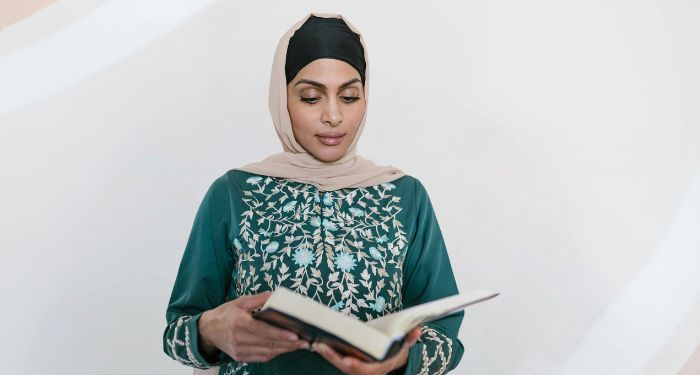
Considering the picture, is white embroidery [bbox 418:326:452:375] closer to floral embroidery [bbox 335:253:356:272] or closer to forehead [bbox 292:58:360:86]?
floral embroidery [bbox 335:253:356:272]

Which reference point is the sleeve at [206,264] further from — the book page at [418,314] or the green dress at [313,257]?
the book page at [418,314]

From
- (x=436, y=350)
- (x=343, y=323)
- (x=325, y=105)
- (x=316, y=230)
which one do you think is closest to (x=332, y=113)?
(x=325, y=105)

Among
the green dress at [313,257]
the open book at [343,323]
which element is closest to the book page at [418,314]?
the open book at [343,323]

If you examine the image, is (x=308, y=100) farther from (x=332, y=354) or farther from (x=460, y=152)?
(x=460, y=152)

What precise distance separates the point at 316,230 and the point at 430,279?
0.65 feet

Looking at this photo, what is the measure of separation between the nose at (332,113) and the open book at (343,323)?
47 cm

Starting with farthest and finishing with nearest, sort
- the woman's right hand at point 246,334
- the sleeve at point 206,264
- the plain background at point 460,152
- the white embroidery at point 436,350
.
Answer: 1. the plain background at point 460,152
2. the sleeve at point 206,264
3. the white embroidery at point 436,350
4. the woman's right hand at point 246,334

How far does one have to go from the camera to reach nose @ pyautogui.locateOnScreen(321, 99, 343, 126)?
1391 millimetres

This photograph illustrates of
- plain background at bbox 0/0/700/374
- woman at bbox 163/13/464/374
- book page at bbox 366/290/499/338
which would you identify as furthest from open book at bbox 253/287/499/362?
plain background at bbox 0/0/700/374

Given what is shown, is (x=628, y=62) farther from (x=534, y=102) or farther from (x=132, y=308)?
(x=132, y=308)

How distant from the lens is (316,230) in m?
1.35

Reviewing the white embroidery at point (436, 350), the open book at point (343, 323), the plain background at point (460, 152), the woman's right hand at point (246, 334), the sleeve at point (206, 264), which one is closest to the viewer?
the open book at point (343, 323)

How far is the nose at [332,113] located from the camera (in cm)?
139

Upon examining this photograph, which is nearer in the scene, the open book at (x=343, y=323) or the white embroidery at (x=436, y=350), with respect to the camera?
the open book at (x=343, y=323)
